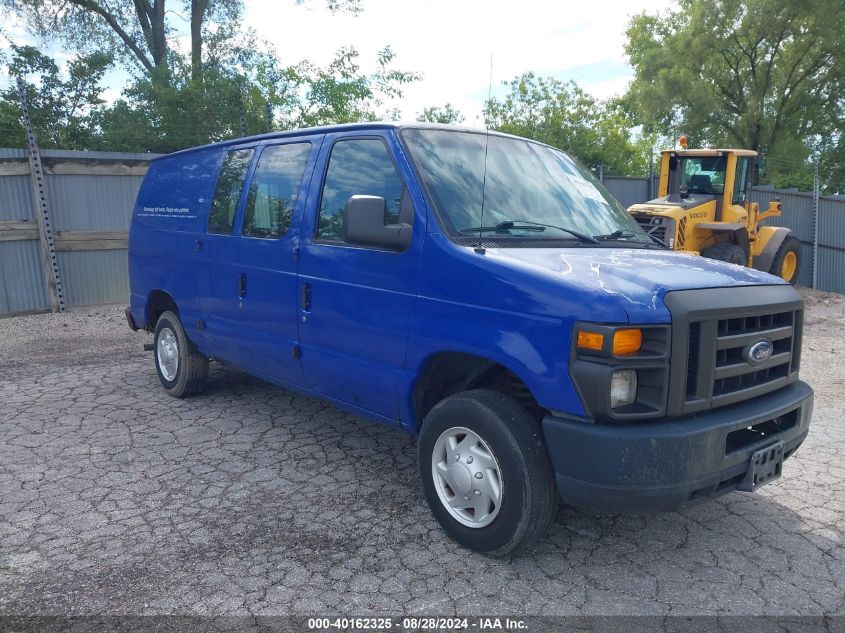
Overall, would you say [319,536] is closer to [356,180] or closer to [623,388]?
[623,388]

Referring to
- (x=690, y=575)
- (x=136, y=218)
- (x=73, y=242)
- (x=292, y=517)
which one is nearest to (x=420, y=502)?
(x=292, y=517)

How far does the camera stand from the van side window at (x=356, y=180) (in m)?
3.87

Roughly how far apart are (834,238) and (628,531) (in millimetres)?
12482

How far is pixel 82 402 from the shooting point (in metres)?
6.15

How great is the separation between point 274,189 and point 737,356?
10.2 feet

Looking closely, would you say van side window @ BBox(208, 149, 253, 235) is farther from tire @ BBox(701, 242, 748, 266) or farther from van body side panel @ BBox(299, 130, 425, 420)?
tire @ BBox(701, 242, 748, 266)

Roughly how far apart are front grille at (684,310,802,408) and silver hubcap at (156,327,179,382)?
453 cm

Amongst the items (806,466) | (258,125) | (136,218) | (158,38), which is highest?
(158,38)

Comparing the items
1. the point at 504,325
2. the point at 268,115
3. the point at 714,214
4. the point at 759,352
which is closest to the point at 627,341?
the point at 504,325

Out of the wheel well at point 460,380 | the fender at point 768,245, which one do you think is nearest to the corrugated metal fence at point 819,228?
the fender at point 768,245

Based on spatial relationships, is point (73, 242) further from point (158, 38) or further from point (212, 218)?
point (158, 38)

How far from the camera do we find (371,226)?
3.59 m

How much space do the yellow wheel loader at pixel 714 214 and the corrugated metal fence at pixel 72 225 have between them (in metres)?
8.35

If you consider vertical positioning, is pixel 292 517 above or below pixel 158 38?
below
